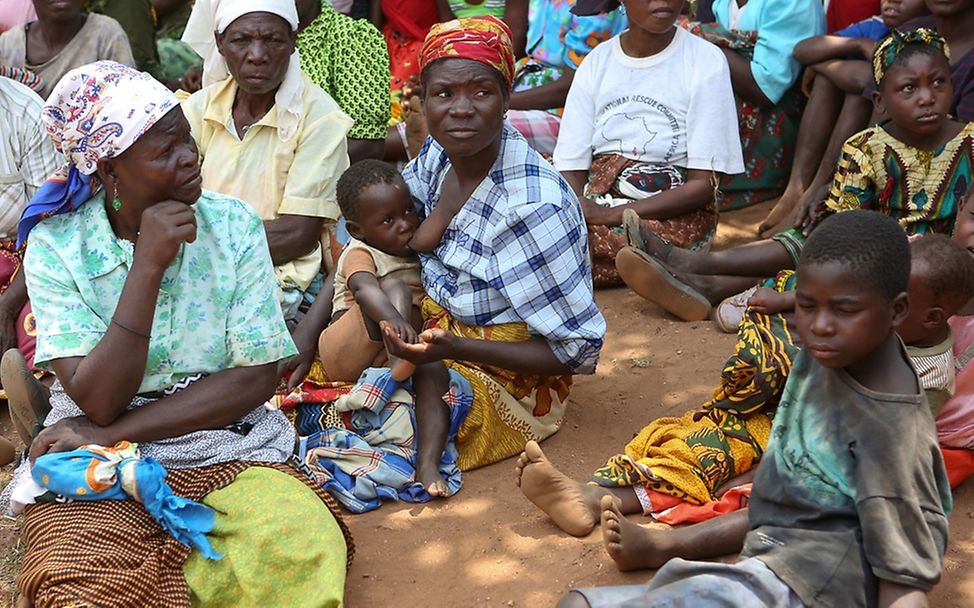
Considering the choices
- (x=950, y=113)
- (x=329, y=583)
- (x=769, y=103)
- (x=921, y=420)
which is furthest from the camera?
(x=769, y=103)

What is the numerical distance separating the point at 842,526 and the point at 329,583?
1301mm

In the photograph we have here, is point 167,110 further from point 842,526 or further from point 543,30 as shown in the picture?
point 543,30

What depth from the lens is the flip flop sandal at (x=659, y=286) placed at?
15.7 ft

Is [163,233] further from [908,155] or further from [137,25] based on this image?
[137,25]

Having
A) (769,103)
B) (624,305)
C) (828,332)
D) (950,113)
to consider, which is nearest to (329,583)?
(828,332)

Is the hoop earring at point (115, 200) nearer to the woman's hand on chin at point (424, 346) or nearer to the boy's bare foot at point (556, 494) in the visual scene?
the woman's hand on chin at point (424, 346)

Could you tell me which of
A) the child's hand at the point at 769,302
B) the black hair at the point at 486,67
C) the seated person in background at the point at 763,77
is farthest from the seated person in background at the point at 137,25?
the child's hand at the point at 769,302

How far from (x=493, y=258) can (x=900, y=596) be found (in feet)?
5.87

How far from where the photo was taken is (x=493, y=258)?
3.88 meters

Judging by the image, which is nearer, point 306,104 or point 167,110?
point 167,110

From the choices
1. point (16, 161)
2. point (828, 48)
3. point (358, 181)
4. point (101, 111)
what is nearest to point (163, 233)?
point (101, 111)

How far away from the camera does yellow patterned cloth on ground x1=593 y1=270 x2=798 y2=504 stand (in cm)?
365

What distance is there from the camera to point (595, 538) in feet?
11.8

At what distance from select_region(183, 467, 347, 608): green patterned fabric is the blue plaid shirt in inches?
39.9
